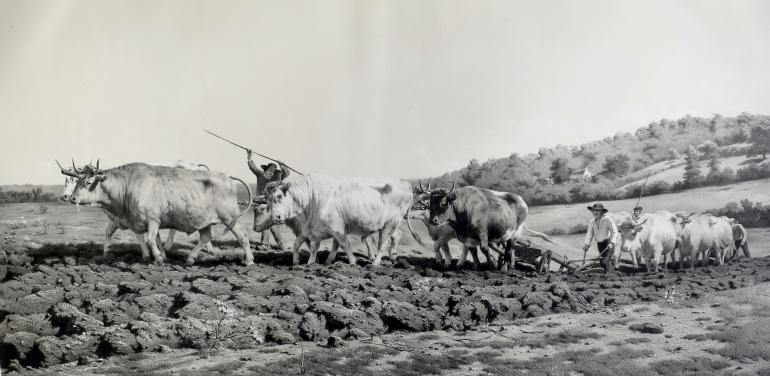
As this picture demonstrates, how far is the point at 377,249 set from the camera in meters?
6.24

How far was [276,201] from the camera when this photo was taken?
6.01m

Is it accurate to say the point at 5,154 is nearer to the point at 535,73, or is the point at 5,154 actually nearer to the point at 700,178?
the point at 535,73

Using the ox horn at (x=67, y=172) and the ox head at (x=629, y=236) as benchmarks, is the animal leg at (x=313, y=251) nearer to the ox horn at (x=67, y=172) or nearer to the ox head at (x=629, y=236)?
the ox horn at (x=67, y=172)

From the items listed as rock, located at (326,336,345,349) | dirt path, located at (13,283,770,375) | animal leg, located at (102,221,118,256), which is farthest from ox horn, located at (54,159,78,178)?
rock, located at (326,336,345,349)

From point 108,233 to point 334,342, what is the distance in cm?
231

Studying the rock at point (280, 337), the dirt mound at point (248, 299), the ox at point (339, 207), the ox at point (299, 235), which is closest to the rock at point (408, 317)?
the dirt mound at point (248, 299)

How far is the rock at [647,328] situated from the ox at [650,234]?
1320 mm

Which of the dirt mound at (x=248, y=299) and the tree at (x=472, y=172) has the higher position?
the tree at (x=472, y=172)

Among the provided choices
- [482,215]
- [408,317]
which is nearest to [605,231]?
[482,215]

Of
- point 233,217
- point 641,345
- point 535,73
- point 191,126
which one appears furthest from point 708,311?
point 191,126

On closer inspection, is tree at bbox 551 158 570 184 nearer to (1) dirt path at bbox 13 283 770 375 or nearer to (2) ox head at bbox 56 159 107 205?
(1) dirt path at bbox 13 283 770 375

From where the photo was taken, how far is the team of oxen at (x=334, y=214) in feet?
18.4

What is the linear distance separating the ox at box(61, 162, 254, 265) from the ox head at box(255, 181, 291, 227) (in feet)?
0.73

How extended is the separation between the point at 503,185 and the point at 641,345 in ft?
6.76
